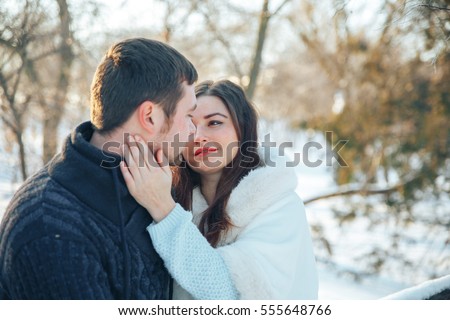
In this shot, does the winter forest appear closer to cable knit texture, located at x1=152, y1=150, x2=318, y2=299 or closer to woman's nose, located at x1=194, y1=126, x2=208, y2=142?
woman's nose, located at x1=194, y1=126, x2=208, y2=142

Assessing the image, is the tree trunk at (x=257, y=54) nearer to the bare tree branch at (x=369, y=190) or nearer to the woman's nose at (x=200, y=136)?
the bare tree branch at (x=369, y=190)

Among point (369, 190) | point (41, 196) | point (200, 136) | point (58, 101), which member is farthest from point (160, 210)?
point (369, 190)

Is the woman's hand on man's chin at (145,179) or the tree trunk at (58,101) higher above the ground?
the tree trunk at (58,101)

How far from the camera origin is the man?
182 centimetres

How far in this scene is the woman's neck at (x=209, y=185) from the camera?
299 centimetres

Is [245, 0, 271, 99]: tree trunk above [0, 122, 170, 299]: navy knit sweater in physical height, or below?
above

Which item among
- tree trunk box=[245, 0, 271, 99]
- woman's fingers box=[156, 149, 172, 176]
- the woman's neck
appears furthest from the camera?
tree trunk box=[245, 0, 271, 99]

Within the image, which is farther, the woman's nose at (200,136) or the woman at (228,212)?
the woman's nose at (200,136)

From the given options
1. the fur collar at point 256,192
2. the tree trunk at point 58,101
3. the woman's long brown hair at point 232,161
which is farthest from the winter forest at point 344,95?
the fur collar at point 256,192

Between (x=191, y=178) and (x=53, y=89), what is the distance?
4148 millimetres

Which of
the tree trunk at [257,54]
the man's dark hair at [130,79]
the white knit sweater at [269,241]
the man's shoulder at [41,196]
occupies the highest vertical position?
the tree trunk at [257,54]

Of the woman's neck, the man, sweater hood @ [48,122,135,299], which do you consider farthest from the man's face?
the woman's neck

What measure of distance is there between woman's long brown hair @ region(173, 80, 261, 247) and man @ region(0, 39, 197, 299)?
594 mm
